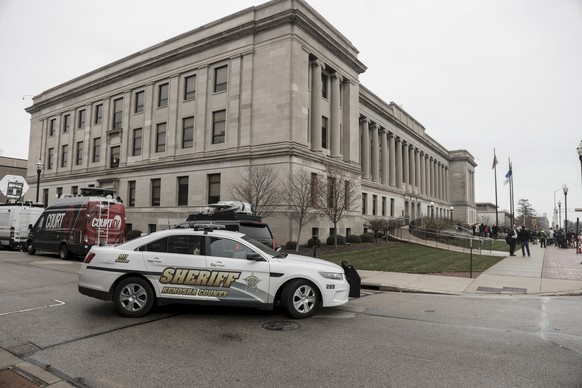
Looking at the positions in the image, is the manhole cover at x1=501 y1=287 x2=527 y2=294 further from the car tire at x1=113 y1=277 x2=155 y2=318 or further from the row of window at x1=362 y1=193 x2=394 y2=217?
the row of window at x1=362 y1=193 x2=394 y2=217

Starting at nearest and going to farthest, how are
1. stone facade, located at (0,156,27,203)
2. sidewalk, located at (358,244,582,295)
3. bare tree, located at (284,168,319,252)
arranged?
sidewalk, located at (358,244,582,295) < bare tree, located at (284,168,319,252) < stone facade, located at (0,156,27,203)

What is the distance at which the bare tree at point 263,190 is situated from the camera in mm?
25219

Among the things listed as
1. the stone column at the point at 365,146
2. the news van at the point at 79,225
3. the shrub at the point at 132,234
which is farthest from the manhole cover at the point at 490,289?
the stone column at the point at 365,146

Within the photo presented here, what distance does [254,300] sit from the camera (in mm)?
6945

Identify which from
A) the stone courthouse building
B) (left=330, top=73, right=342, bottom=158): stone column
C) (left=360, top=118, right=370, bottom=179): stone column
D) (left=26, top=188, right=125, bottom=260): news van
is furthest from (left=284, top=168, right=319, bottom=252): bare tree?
(left=360, top=118, right=370, bottom=179): stone column

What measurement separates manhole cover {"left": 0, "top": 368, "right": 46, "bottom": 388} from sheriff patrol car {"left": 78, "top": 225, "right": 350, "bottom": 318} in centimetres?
254

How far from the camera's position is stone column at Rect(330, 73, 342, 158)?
3212 centimetres

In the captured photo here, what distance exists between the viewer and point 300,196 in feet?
80.0

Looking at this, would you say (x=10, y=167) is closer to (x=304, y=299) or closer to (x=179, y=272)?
(x=179, y=272)

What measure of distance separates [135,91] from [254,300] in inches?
1363

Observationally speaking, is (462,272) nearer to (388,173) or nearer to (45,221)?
(45,221)

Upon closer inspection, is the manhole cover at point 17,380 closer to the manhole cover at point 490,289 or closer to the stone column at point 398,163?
the manhole cover at point 490,289

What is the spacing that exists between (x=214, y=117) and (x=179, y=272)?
82.6ft

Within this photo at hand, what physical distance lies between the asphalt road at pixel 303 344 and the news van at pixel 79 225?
30.9ft
